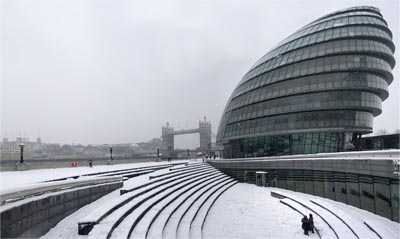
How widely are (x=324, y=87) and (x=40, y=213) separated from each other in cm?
4019

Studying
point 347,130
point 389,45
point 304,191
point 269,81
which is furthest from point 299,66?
point 304,191

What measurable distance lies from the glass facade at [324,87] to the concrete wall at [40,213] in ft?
116

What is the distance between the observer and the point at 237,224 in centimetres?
1712

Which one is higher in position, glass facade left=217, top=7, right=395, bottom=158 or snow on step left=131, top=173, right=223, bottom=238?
glass facade left=217, top=7, right=395, bottom=158

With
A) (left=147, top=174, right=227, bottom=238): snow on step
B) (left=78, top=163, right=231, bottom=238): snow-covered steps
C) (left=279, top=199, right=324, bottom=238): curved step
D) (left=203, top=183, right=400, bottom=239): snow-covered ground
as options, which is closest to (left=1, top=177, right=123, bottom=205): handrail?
(left=78, top=163, right=231, bottom=238): snow-covered steps

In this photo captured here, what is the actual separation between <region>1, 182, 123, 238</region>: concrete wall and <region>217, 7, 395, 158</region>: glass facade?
35.3 meters

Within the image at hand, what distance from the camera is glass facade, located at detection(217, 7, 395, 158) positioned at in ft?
130

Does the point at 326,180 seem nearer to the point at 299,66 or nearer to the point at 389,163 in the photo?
the point at 389,163

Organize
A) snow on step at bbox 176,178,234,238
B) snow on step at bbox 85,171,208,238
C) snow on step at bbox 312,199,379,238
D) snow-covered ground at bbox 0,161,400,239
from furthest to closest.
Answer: snow on step at bbox 312,199,379,238
snow on step at bbox 176,178,234,238
snow-covered ground at bbox 0,161,400,239
snow on step at bbox 85,171,208,238

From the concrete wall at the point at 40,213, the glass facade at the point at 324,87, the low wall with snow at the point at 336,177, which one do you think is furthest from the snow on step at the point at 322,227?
the glass facade at the point at 324,87

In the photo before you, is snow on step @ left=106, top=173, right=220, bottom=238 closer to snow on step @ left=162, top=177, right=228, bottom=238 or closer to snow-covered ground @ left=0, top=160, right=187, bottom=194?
snow on step @ left=162, top=177, right=228, bottom=238

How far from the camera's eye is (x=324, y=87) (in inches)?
1583

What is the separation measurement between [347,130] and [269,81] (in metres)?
15.1

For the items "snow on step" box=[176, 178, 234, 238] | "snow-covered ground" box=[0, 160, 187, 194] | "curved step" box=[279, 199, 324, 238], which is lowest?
"curved step" box=[279, 199, 324, 238]
